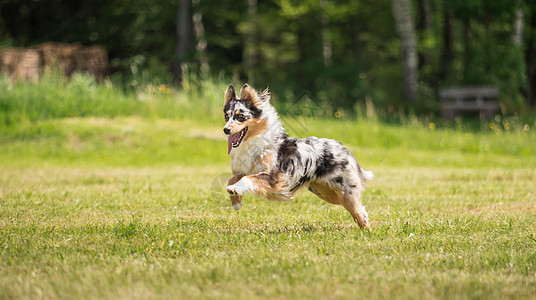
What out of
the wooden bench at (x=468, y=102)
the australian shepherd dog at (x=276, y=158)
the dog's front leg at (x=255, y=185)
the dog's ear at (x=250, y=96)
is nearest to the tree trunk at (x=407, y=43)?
the wooden bench at (x=468, y=102)

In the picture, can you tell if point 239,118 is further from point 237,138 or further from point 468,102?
point 468,102

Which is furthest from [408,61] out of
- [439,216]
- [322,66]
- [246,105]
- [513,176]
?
[246,105]

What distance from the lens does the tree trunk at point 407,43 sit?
2031cm

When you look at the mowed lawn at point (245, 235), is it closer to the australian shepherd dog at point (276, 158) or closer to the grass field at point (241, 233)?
the grass field at point (241, 233)

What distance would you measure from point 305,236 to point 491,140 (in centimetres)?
1052

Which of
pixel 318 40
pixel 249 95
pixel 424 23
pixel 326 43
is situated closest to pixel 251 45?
pixel 318 40

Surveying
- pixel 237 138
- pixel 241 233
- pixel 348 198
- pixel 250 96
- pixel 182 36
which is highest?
pixel 182 36

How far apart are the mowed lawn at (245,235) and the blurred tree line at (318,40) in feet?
30.1

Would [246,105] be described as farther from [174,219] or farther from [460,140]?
[460,140]

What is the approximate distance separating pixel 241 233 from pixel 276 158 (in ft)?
2.66

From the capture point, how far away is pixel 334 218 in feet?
22.2

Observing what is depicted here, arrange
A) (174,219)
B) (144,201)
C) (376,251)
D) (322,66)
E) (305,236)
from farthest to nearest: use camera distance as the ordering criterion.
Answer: (322,66) < (144,201) < (174,219) < (305,236) < (376,251)

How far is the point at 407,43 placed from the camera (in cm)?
2073

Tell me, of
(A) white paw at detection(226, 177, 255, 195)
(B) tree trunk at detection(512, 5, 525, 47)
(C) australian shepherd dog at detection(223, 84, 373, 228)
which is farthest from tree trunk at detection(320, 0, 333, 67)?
(A) white paw at detection(226, 177, 255, 195)
